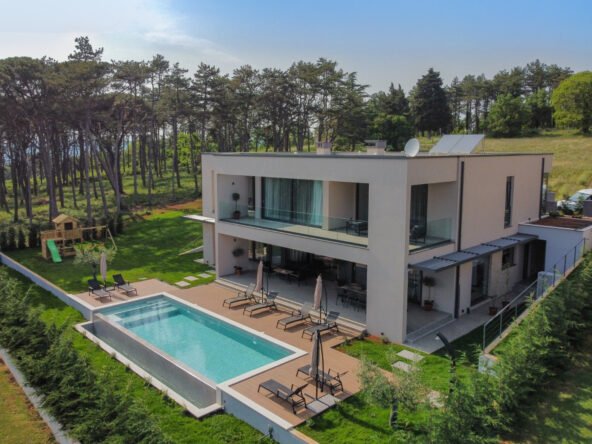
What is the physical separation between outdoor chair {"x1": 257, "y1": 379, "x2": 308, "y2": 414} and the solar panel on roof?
13.5m

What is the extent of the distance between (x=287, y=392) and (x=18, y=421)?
21.8 feet

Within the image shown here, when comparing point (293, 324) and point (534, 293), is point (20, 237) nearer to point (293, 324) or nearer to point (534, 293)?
point (293, 324)

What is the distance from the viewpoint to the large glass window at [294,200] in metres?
20.7

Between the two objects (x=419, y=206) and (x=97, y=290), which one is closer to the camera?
(x=419, y=206)

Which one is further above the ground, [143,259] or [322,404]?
[322,404]

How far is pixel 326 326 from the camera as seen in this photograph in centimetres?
1716

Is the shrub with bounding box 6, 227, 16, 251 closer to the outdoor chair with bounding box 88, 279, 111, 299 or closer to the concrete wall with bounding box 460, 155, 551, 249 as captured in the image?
the outdoor chair with bounding box 88, 279, 111, 299

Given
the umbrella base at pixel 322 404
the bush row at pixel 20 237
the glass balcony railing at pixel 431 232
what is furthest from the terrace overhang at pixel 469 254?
the bush row at pixel 20 237

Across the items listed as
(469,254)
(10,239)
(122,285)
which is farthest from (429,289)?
(10,239)

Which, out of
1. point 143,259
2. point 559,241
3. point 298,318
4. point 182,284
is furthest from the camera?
point 143,259

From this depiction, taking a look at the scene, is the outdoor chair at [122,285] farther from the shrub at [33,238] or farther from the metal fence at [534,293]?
the metal fence at [534,293]

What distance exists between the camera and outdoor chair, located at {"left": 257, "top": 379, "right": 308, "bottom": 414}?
12078 mm

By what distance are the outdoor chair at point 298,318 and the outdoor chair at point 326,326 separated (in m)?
0.78

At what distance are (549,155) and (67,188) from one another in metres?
57.5
